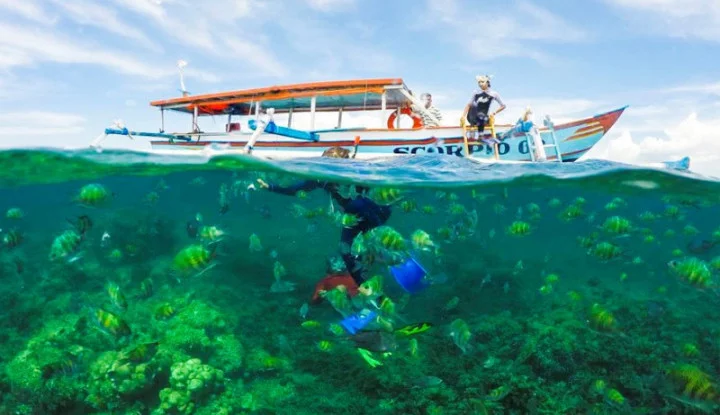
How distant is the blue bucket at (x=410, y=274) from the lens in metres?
7.36

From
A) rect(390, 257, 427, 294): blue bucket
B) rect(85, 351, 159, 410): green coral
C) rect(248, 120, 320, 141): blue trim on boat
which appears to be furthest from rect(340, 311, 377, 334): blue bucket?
rect(248, 120, 320, 141): blue trim on boat

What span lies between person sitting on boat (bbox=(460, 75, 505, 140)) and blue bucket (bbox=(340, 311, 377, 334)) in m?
8.81

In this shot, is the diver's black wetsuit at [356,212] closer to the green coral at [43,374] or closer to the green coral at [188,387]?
the green coral at [188,387]

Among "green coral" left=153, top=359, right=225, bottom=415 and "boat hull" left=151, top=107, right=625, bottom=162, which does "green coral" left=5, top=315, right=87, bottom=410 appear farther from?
"boat hull" left=151, top=107, right=625, bottom=162

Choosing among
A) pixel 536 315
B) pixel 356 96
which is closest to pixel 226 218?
pixel 356 96

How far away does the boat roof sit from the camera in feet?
49.3

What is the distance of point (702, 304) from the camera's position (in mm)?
15062

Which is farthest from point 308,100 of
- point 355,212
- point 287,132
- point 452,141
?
point 355,212

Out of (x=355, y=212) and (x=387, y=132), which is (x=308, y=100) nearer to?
(x=387, y=132)

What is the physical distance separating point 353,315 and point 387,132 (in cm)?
926

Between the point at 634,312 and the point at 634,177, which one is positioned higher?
the point at 634,177

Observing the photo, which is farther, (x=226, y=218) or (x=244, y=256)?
(x=226, y=218)

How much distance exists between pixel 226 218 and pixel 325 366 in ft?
95.8

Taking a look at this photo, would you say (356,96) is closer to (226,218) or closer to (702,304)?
(702,304)
